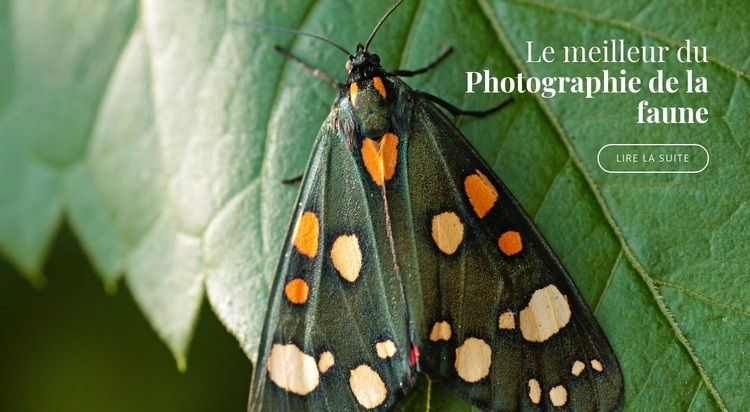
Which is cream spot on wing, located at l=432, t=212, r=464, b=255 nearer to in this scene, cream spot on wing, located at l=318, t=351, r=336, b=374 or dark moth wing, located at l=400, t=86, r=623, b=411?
dark moth wing, located at l=400, t=86, r=623, b=411

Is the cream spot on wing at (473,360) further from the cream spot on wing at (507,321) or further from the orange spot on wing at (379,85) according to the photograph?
the orange spot on wing at (379,85)

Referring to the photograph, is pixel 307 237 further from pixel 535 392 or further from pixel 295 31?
pixel 535 392

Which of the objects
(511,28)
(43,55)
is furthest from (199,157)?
(511,28)

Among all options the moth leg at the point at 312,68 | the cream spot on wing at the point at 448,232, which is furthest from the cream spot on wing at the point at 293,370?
the moth leg at the point at 312,68

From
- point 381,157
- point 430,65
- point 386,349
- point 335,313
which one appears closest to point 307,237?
point 335,313

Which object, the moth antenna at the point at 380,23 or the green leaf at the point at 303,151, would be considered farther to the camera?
the moth antenna at the point at 380,23
